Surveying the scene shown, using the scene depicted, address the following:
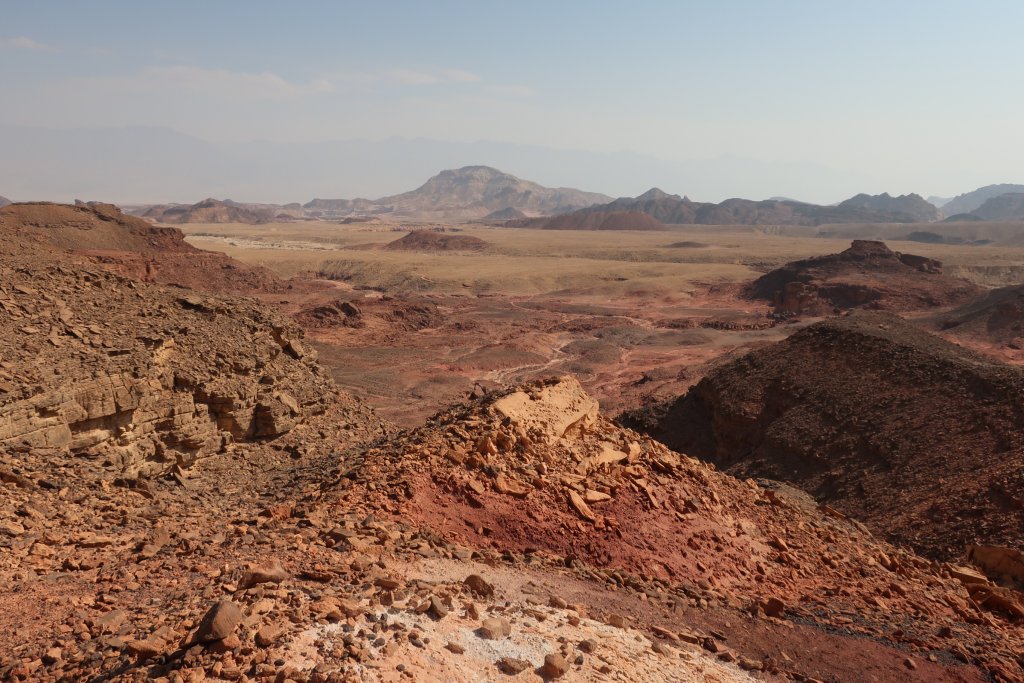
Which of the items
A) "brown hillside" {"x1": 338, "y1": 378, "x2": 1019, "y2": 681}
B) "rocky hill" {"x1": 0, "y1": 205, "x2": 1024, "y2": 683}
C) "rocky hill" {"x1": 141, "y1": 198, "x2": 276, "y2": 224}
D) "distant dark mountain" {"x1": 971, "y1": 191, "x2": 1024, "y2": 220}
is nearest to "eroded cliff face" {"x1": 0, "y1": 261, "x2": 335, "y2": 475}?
"rocky hill" {"x1": 0, "y1": 205, "x2": 1024, "y2": 683}

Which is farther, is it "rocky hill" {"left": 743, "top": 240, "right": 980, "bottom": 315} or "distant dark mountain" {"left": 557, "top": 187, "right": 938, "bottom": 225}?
"distant dark mountain" {"left": 557, "top": 187, "right": 938, "bottom": 225}

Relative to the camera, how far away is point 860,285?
51719mm

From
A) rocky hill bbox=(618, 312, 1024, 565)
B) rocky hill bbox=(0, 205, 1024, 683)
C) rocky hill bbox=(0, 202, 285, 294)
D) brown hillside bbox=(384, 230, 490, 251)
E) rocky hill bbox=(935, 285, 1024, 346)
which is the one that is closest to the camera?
rocky hill bbox=(0, 205, 1024, 683)

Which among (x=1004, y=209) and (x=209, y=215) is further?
(x=1004, y=209)

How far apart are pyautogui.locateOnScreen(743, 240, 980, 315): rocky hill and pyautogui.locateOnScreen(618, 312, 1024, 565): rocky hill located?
91.5 ft

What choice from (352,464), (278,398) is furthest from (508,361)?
(352,464)

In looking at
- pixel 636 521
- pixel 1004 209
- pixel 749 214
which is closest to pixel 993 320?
pixel 636 521

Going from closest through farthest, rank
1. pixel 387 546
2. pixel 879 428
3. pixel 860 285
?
pixel 387 546 < pixel 879 428 < pixel 860 285

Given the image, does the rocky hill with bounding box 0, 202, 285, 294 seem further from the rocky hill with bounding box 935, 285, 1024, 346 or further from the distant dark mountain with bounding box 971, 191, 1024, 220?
the distant dark mountain with bounding box 971, 191, 1024, 220

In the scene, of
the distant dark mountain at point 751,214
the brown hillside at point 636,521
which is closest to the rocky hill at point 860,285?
the brown hillside at point 636,521

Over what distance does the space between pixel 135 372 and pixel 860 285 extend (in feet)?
163

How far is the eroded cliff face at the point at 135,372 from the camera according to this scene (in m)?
11.3

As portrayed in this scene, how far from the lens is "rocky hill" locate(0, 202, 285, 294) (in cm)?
4244

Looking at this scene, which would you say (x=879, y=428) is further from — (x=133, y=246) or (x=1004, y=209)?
(x=1004, y=209)
